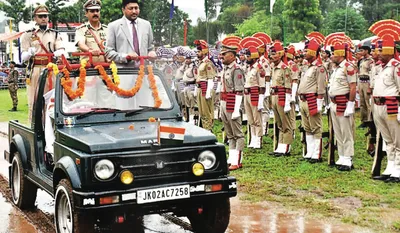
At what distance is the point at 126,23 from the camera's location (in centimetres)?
788

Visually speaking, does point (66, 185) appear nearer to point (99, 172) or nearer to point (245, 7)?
point (99, 172)

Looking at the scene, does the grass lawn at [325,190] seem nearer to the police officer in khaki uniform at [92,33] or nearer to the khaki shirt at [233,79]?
the khaki shirt at [233,79]

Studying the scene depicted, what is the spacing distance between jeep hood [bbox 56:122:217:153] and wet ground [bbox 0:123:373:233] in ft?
4.31

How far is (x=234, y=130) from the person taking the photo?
10375 mm

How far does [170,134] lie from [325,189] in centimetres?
369

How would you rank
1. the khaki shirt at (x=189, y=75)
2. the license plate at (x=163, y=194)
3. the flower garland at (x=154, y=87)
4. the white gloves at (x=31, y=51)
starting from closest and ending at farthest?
the license plate at (x=163, y=194) → the flower garland at (x=154, y=87) → the white gloves at (x=31, y=51) → the khaki shirt at (x=189, y=75)

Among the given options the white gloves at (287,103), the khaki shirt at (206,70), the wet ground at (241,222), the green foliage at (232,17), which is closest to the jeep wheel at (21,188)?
the wet ground at (241,222)

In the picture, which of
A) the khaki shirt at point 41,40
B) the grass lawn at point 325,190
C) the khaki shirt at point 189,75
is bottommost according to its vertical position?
the grass lawn at point 325,190

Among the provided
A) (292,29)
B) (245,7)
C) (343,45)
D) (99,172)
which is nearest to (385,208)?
(343,45)

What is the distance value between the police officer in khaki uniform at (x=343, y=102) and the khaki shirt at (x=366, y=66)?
4.72m

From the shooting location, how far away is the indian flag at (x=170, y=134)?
18.6 feet

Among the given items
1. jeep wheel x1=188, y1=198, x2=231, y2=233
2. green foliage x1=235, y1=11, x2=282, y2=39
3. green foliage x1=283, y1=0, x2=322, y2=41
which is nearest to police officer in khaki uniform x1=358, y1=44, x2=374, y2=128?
jeep wheel x1=188, y1=198, x2=231, y2=233

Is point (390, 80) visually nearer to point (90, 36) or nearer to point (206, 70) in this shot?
point (90, 36)

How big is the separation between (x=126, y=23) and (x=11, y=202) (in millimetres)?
3076
